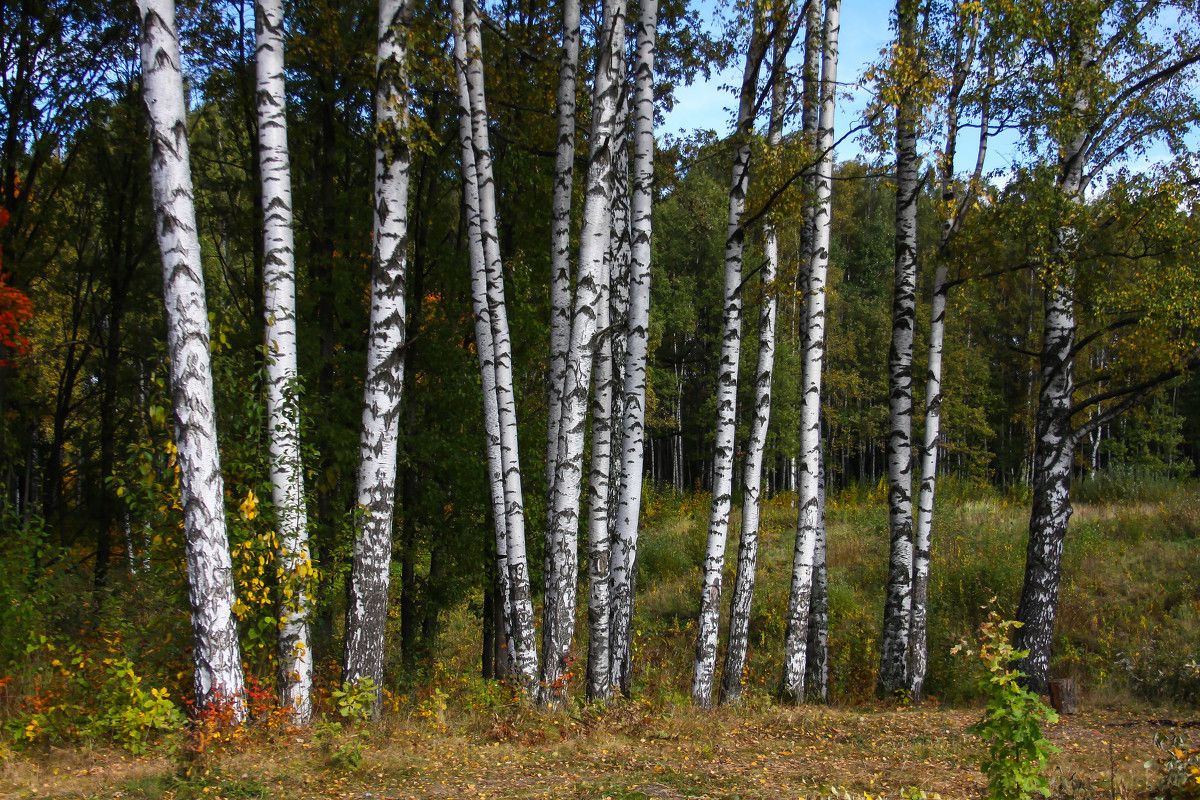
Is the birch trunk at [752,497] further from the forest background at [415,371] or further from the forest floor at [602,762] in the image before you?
the forest floor at [602,762]

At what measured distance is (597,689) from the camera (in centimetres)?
777

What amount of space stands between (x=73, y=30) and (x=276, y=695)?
43.6 ft

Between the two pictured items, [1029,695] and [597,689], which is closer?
[1029,695]

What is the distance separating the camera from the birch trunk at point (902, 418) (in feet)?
32.9

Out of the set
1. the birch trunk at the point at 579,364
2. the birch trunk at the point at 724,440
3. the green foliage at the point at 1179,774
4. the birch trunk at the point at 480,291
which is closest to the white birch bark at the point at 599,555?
the birch trunk at the point at 579,364

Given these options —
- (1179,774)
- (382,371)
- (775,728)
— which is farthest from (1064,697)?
(382,371)

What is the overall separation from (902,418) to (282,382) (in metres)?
7.93

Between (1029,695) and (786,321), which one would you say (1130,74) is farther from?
(786,321)

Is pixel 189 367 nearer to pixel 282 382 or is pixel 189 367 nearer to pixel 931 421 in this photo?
pixel 282 382

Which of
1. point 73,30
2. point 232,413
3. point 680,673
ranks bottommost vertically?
point 680,673

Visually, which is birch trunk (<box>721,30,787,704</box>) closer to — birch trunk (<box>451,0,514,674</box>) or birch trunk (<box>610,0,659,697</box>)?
birch trunk (<box>610,0,659,697</box>)

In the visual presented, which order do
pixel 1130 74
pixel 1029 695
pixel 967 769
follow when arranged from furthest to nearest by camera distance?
pixel 1130 74
pixel 967 769
pixel 1029 695

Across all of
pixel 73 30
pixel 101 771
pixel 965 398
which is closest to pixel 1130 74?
Result: pixel 101 771

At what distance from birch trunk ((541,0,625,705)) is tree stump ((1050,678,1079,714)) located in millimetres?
5912
